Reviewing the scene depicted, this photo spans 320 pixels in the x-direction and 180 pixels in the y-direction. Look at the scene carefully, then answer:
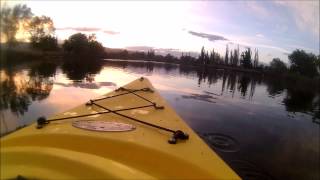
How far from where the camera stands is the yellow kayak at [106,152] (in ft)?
5.82

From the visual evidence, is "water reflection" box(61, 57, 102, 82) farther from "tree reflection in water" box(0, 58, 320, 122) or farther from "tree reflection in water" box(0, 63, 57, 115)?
"tree reflection in water" box(0, 63, 57, 115)

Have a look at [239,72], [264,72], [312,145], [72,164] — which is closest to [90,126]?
[72,164]

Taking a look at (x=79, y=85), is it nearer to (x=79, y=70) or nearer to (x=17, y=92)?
(x=17, y=92)

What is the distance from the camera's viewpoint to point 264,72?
5003cm

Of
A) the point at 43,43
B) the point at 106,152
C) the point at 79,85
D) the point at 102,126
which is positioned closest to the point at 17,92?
the point at 43,43

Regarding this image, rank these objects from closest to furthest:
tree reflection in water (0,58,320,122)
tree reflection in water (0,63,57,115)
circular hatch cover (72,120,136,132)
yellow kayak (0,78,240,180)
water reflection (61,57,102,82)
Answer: yellow kayak (0,78,240,180) < circular hatch cover (72,120,136,132) < tree reflection in water (0,63,57,115) < tree reflection in water (0,58,320,122) < water reflection (61,57,102,82)

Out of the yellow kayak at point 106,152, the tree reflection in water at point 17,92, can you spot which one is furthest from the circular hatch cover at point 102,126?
the tree reflection in water at point 17,92

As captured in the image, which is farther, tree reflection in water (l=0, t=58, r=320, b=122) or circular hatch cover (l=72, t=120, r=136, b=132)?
tree reflection in water (l=0, t=58, r=320, b=122)

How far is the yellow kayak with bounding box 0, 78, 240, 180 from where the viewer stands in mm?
1775

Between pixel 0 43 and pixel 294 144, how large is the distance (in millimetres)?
8226

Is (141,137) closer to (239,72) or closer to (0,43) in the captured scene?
(0,43)

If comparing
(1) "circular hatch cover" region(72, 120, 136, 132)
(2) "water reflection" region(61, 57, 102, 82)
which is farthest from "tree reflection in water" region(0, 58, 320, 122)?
(1) "circular hatch cover" region(72, 120, 136, 132)

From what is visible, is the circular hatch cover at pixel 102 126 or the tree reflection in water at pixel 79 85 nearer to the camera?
the circular hatch cover at pixel 102 126

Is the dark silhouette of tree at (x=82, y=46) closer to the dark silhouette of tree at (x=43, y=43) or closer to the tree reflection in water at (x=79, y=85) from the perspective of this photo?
the tree reflection in water at (x=79, y=85)
